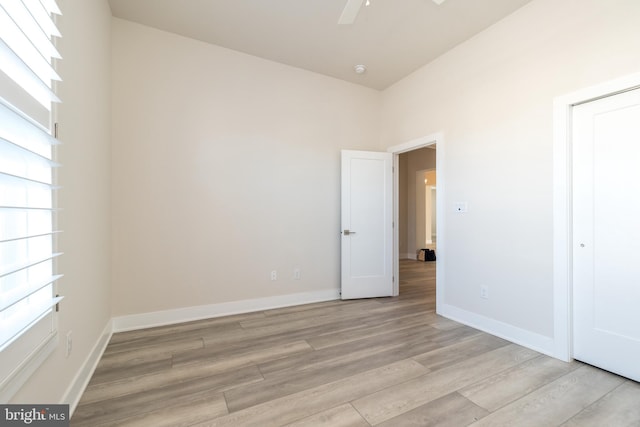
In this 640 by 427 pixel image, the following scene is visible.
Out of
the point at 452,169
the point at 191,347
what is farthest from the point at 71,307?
the point at 452,169

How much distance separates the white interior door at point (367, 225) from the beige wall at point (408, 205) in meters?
3.57

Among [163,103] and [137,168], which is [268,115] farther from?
[137,168]

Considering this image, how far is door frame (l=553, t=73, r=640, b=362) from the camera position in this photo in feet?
7.16

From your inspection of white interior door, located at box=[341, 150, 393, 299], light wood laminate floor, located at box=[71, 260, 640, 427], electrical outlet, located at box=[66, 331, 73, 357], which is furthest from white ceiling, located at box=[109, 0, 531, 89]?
light wood laminate floor, located at box=[71, 260, 640, 427]

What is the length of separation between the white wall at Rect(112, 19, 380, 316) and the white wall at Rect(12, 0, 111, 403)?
0.27 metres

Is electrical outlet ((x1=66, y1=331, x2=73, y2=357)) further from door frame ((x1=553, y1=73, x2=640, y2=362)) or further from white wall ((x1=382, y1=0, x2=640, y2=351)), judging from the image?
door frame ((x1=553, y1=73, x2=640, y2=362))

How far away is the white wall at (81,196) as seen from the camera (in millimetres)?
1516

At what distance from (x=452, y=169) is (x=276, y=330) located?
8.63 ft

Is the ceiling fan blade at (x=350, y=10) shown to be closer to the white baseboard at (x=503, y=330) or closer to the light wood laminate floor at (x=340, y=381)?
the light wood laminate floor at (x=340, y=381)

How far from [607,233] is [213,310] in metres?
3.70

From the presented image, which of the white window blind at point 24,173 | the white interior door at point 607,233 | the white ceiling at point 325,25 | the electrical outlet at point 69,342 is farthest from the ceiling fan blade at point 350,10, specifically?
the electrical outlet at point 69,342

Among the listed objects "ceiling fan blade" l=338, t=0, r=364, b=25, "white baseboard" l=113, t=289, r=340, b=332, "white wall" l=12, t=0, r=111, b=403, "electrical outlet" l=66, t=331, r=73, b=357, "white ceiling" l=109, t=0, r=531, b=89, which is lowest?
"white baseboard" l=113, t=289, r=340, b=332

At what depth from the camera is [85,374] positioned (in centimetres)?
185

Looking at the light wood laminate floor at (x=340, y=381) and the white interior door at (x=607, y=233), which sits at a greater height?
the white interior door at (x=607, y=233)
